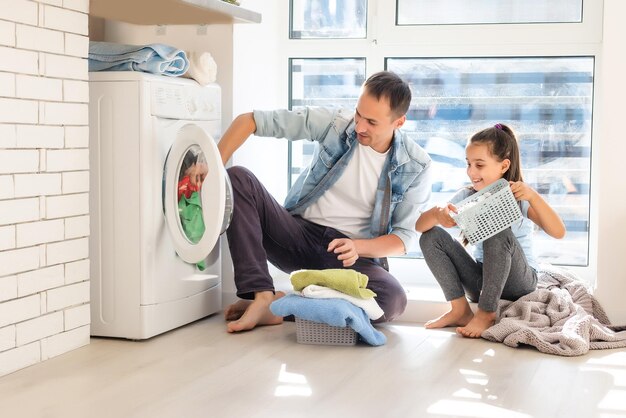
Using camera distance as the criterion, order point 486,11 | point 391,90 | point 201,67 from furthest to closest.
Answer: point 486,11, point 201,67, point 391,90

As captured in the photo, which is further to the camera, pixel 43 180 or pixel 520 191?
pixel 520 191

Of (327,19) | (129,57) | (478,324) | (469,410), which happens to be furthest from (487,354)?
(327,19)

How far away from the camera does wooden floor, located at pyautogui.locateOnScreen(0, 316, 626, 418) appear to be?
2141 millimetres

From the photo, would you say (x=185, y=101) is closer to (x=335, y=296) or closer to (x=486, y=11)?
(x=335, y=296)

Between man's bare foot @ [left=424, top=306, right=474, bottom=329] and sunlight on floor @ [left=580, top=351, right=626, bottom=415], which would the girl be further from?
sunlight on floor @ [left=580, top=351, right=626, bottom=415]

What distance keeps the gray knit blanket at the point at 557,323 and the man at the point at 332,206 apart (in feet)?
1.23

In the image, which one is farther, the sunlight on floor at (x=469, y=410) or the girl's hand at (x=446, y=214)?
the girl's hand at (x=446, y=214)

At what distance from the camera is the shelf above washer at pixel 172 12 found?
9.36 ft

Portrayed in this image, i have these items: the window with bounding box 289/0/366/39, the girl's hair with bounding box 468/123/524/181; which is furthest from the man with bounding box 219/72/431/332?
the window with bounding box 289/0/366/39

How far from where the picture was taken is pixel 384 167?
312cm

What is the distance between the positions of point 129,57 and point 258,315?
91 centimetres

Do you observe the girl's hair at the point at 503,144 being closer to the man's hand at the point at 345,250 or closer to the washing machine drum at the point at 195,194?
the man's hand at the point at 345,250

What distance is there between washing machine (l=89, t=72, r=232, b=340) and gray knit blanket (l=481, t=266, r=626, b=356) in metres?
0.94

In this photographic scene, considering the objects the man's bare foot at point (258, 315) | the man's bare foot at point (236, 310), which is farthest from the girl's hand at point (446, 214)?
the man's bare foot at point (236, 310)
